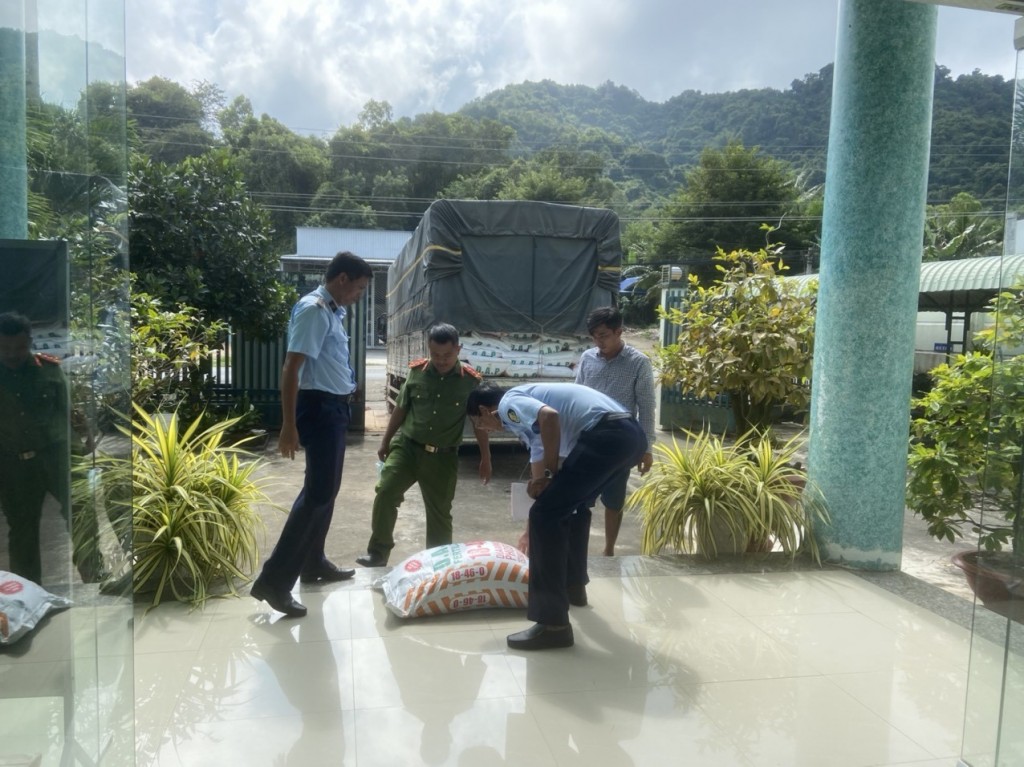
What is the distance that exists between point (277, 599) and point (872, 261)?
3795mm

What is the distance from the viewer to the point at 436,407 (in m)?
4.53

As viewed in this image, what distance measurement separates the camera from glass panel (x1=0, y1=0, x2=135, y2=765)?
1845mm

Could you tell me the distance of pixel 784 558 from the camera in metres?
4.95

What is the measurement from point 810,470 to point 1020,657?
2860 mm

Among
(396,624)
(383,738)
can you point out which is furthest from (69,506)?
(396,624)

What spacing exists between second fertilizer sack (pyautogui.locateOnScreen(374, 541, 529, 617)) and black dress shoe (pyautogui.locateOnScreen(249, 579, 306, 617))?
444 millimetres

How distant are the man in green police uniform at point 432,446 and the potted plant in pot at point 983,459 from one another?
2598 millimetres

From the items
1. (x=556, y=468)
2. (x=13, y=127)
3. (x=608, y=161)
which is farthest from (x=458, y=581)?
(x=608, y=161)

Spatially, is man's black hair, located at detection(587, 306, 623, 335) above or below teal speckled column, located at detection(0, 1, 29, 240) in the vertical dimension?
below

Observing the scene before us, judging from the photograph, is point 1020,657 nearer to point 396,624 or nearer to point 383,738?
point 383,738

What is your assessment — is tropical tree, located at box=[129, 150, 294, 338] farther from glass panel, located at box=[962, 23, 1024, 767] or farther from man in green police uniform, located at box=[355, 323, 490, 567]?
glass panel, located at box=[962, 23, 1024, 767]

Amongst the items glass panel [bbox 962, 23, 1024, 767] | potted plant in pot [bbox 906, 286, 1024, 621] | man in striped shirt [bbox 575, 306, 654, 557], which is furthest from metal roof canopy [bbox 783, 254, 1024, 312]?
glass panel [bbox 962, 23, 1024, 767]

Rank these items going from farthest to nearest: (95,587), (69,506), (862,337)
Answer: (862,337), (95,587), (69,506)

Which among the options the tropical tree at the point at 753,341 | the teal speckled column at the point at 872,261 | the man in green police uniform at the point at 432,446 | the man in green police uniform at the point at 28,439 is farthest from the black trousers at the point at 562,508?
the tropical tree at the point at 753,341
